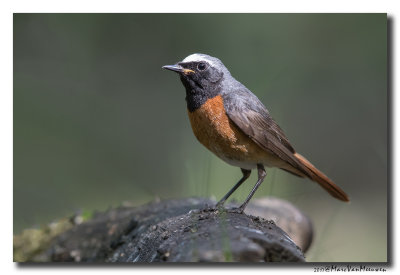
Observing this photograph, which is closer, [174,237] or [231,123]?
[174,237]

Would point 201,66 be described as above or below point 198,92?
above

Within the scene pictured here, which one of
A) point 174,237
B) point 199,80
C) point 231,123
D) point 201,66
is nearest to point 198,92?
point 199,80

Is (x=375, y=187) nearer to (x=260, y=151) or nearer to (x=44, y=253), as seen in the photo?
(x=260, y=151)

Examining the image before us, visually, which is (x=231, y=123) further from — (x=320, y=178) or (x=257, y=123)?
(x=320, y=178)

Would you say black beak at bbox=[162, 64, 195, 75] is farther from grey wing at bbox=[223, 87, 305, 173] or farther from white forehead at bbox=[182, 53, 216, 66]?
grey wing at bbox=[223, 87, 305, 173]

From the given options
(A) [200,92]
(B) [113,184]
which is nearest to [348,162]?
(B) [113,184]

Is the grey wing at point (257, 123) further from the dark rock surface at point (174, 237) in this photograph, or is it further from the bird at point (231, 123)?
the dark rock surface at point (174, 237)
